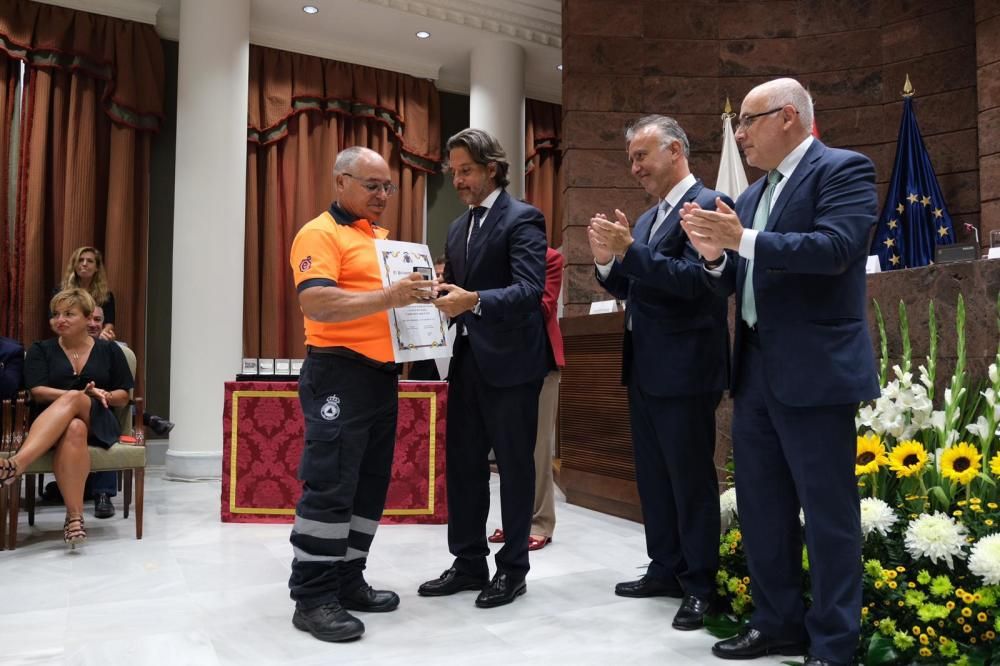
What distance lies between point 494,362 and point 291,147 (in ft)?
16.9

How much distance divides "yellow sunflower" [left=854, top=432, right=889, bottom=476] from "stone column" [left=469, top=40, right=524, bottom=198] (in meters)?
5.29

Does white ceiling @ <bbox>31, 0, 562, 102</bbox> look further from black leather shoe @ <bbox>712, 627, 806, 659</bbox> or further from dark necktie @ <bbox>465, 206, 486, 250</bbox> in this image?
black leather shoe @ <bbox>712, 627, 806, 659</bbox>

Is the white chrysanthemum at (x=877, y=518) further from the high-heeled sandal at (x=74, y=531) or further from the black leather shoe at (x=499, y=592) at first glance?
the high-heeled sandal at (x=74, y=531)

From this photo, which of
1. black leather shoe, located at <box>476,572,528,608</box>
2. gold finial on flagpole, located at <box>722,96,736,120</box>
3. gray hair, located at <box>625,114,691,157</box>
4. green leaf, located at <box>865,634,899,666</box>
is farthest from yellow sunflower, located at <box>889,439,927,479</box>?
gold finial on flagpole, located at <box>722,96,736,120</box>

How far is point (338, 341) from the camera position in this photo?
231 cm

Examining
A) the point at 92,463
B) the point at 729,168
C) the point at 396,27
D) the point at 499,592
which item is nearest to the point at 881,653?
the point at 499,592

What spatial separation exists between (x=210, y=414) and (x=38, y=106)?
2636 millimetres

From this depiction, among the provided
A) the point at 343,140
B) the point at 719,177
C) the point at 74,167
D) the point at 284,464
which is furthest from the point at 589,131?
the point at 74,167

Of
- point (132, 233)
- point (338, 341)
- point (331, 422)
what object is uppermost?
point (132, 233)

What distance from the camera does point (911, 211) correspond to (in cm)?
557

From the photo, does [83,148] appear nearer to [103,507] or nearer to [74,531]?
[103,507]

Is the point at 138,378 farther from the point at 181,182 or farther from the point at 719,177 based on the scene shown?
the point at 719,177

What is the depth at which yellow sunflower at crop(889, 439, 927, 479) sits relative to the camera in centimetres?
221

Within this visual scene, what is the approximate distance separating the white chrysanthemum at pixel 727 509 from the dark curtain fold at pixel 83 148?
16.7 feet
